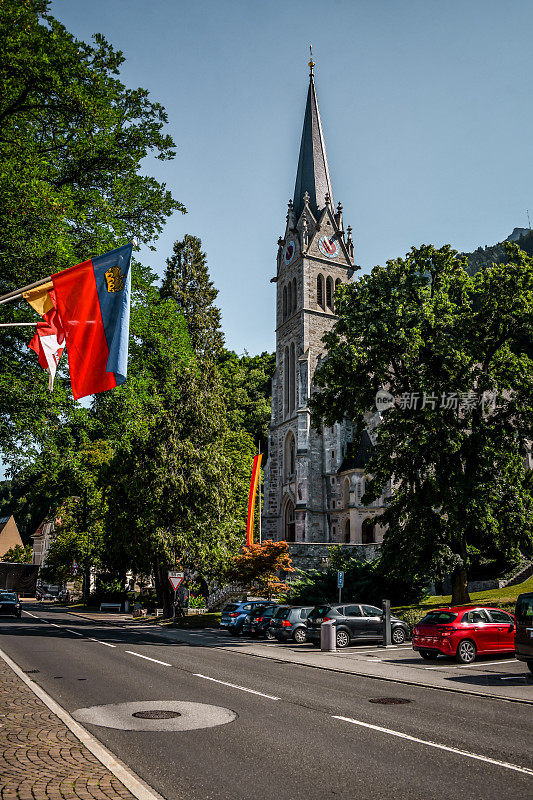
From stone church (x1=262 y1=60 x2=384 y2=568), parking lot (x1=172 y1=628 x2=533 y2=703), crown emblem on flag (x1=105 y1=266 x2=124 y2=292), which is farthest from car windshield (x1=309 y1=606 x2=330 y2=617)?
stone church (x1=262 y1=60 x2=384 y2=568)

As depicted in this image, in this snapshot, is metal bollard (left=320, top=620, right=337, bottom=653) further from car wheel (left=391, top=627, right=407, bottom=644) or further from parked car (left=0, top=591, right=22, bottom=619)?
parked car (left=0, top=591, right=22, bottom=619)

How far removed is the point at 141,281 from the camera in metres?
21.0

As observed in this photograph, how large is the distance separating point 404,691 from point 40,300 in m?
9.89

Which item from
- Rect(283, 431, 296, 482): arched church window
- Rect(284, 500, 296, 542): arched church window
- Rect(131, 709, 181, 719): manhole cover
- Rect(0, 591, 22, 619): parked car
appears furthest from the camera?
Rect(283, 431, 296, 482): arched church window

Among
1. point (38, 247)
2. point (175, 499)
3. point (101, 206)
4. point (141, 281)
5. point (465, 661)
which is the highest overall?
point (101, 206)

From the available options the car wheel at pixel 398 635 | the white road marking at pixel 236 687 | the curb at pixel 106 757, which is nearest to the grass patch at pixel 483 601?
the car wheel at pixel 398 635

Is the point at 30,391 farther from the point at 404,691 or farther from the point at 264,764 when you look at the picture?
the point at 264,764

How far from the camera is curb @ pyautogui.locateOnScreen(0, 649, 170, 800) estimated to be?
17.1ft

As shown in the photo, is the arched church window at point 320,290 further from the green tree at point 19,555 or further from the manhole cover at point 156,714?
the green tree at point 19,555

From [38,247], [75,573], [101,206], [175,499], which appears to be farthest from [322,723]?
[75,573]

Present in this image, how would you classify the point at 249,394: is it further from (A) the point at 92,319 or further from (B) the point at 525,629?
(A) the point at 92,319

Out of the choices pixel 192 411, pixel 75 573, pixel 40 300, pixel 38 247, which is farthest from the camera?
pixel 75 573

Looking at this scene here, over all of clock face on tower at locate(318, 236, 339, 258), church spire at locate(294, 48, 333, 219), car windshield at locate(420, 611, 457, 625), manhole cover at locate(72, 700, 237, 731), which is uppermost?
church spire at locate(294, 48, 333, 219)

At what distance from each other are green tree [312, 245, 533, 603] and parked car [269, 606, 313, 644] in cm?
415
